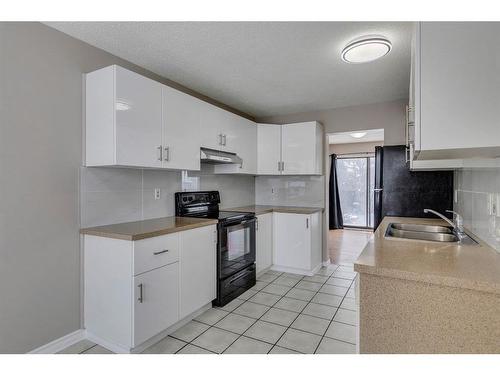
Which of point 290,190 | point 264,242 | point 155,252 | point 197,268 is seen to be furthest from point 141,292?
point 290,190

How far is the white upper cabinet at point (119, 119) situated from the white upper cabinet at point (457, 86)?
183 centimetres

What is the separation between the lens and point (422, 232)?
Result: 2342 millimetres

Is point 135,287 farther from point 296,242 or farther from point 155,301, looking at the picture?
point 296,242

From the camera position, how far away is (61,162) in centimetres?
200

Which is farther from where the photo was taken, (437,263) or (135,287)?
(135,287)

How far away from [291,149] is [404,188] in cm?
146

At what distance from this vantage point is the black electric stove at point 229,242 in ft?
8.91

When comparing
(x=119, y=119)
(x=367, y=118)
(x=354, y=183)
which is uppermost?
(x=367, y=118)

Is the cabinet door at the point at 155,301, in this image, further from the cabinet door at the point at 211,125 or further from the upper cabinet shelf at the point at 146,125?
the cabinet door at the point at 211,125

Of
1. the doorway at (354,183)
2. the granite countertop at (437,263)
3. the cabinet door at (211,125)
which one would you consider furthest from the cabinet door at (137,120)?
the doorway at (354,183)

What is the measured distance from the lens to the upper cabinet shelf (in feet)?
6.59
